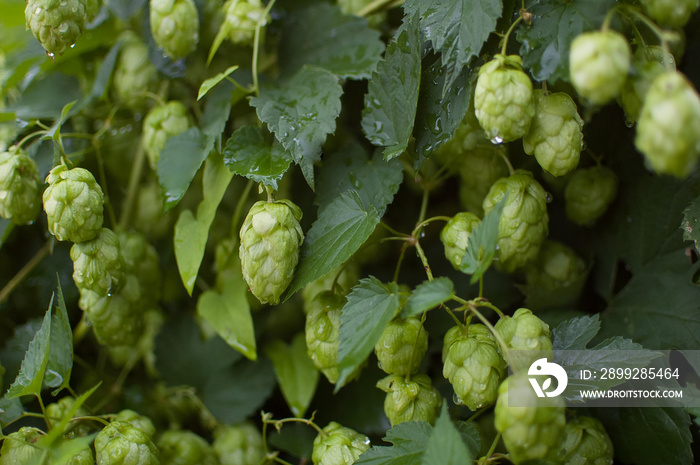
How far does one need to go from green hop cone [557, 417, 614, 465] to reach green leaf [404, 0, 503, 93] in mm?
542

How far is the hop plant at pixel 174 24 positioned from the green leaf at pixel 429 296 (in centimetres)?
65

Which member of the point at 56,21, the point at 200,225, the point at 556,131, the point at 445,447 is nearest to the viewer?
the point at 445,447

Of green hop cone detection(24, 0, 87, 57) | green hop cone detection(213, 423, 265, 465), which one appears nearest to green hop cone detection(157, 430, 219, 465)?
green hop cone detection(213, 423, 265, 465)

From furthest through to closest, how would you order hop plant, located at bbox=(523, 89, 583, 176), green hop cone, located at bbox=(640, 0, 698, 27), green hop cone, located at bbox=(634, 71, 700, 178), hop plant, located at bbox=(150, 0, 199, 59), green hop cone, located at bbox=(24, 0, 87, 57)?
1. hop plant, located at bbox=(150, 0, 199, 59)
2. green hop cone, located at bbox=(24, 0, 87, 57)
3. hop plant, located at bbox=(523, 89, 583, 176)
4. green hop cone, located at bbox=(640, 0, 698, 27)
5. green hop cone, located at bbox=(634, 71, 700, 178)

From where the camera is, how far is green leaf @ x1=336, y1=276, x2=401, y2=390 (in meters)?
0.65

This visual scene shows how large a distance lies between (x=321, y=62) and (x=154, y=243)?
573 mm

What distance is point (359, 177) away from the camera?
92 centimetres

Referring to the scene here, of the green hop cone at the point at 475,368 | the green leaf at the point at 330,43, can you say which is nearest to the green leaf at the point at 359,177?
the green leaf at the point at 330,43

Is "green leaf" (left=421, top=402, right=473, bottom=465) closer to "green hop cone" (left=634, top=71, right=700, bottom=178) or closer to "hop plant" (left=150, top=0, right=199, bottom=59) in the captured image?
"green hop cone" (left=634, top=71, right=700, bottom=178)

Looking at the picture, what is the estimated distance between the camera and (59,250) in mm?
1139

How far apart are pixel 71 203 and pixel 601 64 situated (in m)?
0.76

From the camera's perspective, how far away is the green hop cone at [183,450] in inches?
36.4

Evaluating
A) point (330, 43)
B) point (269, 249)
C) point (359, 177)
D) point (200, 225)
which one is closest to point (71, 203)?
point (200, 225)

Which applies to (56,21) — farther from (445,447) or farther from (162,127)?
(445,447)
